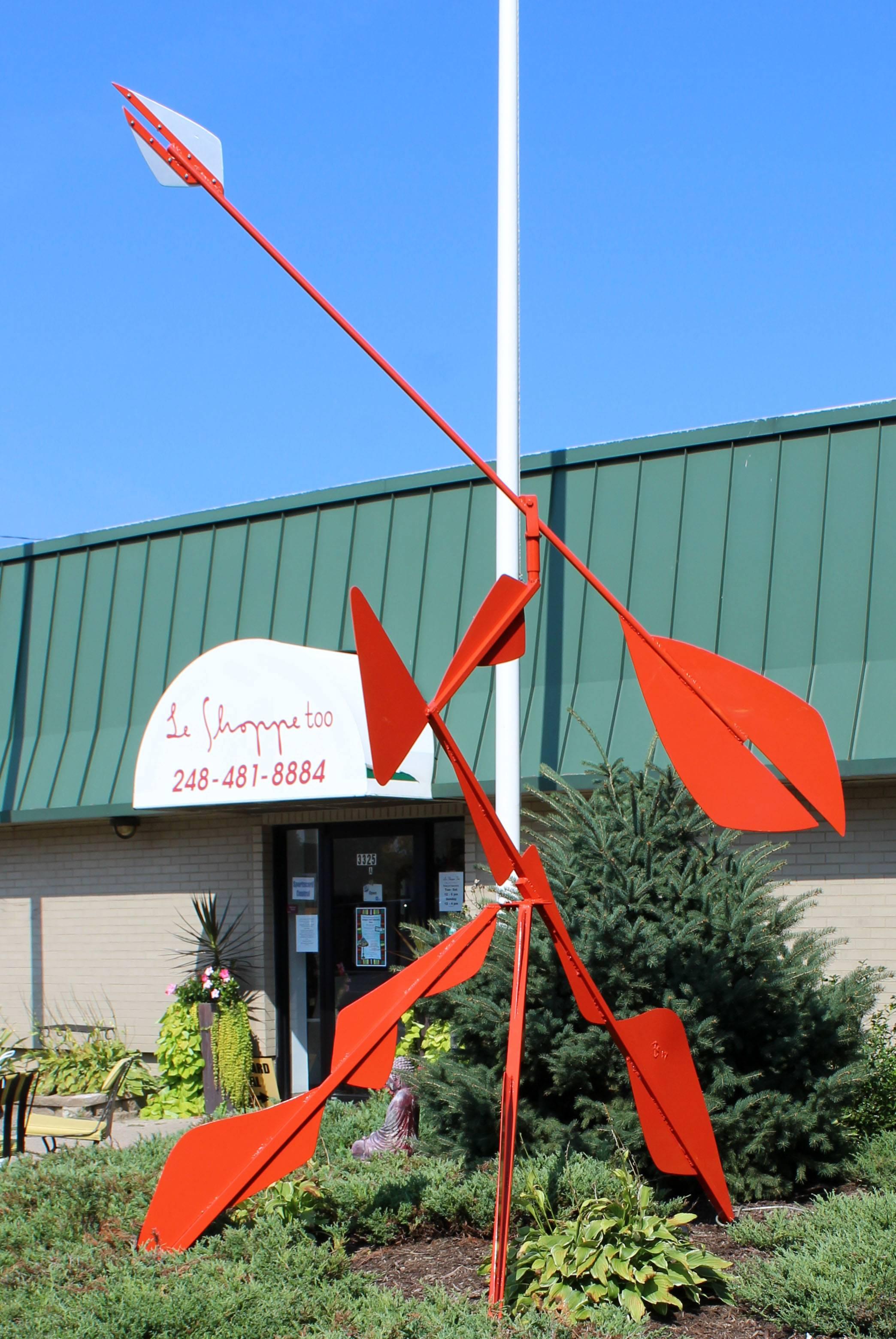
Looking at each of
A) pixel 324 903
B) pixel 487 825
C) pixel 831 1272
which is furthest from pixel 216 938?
pixel 831 1272

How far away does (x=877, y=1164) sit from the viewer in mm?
7258

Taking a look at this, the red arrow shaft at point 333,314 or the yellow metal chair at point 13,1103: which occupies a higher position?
the red arrow shaft at point 333,314

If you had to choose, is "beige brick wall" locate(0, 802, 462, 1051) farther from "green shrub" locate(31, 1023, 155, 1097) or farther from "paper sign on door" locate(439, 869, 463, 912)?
"paper sign on door" locate(439, 869, 463, 912)

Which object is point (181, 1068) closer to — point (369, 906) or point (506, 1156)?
point (369, 906)

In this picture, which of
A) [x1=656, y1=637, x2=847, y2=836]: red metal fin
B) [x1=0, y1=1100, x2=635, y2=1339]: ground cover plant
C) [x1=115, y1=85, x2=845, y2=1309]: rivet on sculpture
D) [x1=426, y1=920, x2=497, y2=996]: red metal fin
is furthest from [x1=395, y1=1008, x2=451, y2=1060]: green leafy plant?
[x1=656, y1=637, x2=847, y2=836]: red metal fin

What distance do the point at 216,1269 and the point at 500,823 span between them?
2.23m

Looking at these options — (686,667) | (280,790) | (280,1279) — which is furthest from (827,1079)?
(280,790)

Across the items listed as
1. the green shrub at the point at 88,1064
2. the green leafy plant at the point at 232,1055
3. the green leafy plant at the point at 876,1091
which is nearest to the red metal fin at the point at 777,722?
the green leafy plant at the point at 876,1091

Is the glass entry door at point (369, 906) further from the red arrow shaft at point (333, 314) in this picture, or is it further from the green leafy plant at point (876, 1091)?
the red arrow shaft at point (333, 314)

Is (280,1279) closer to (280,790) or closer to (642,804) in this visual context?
(642,804)

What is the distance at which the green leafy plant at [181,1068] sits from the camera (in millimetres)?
12102

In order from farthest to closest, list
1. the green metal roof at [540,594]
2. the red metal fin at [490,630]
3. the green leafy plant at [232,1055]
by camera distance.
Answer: the green leafy plant at [232,1055] → the green metal roof at [540,594] → the red metal fin at [490,630]

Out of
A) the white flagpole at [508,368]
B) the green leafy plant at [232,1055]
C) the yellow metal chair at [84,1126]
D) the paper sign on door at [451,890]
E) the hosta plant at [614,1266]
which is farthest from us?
the paper sign on door at [451,890]

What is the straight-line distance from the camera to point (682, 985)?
23.5 ft
